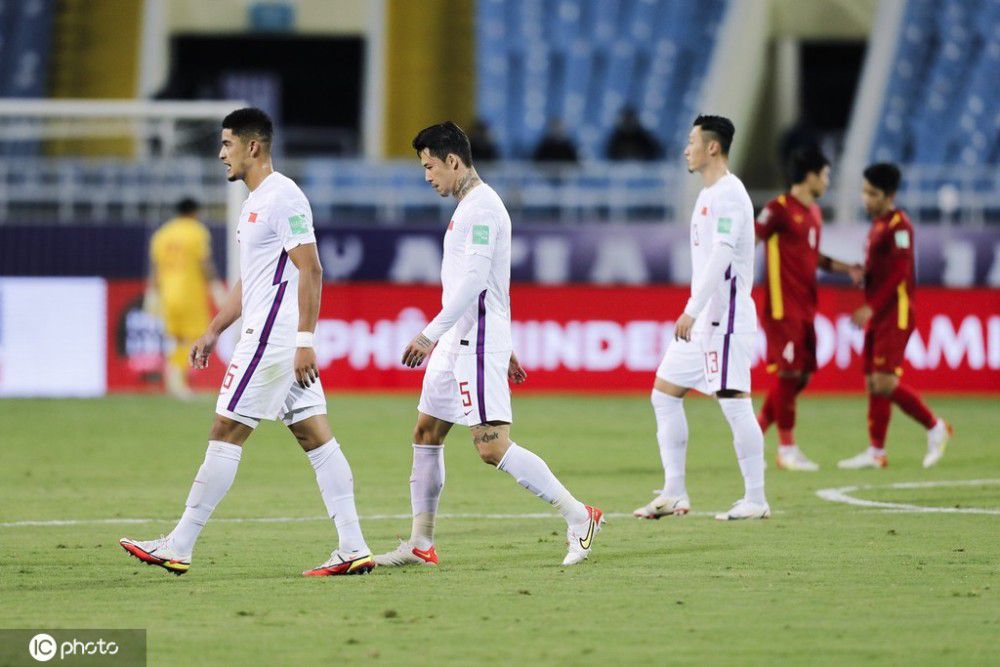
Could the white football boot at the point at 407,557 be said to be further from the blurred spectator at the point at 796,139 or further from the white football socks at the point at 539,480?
the blurred spectator at the point at 796,139

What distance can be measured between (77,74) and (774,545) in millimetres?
23051

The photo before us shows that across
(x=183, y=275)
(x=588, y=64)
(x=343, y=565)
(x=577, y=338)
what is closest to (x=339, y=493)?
(x=343, y=565)

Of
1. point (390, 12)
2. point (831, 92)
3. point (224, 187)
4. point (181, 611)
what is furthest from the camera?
point (831, 92)

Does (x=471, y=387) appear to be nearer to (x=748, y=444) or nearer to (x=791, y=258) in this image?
(x=748, y=444)

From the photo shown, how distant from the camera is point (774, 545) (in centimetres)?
813

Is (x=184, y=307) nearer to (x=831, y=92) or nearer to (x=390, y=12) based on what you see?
(x=390, y=12)

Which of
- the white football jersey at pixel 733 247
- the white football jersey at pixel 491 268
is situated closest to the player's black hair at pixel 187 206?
the white football jersey at pixel 733 247

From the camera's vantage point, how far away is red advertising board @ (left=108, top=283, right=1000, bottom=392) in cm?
1925

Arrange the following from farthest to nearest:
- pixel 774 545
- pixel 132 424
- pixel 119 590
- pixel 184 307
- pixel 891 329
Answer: pixel 184 307, pixel 132 424, pixel 891 329, pixel 774 545, pixel 119 590

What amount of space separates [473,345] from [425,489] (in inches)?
29.5

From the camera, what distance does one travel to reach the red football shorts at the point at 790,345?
39.5 feet

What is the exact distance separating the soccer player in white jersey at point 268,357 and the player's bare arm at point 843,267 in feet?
17.6

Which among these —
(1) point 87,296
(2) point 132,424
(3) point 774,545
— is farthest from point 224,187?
(3) point 774,545

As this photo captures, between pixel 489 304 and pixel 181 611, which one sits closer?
pixel 181 611
